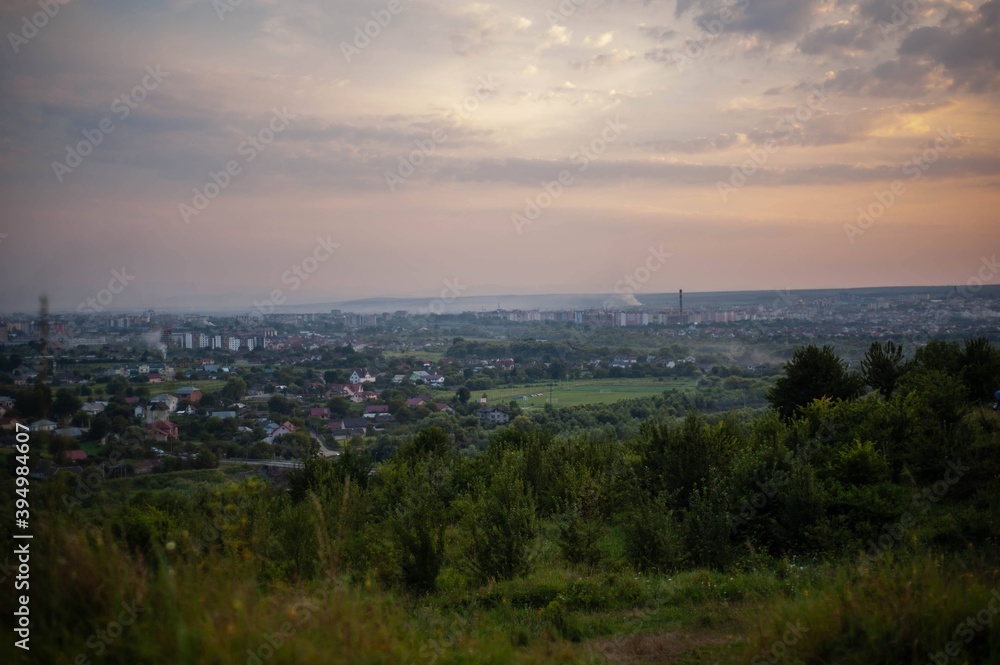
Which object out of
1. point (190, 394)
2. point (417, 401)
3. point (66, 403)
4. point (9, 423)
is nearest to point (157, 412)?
point (190, 394)

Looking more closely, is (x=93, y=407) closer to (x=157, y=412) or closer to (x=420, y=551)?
(x=157, y=412)

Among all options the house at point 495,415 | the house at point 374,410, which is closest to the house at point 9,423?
the house at point 374,410

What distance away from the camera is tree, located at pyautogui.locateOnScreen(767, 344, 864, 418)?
19906 mm

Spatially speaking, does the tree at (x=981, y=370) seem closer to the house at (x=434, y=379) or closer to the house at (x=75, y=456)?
the house at (x=75, y=456)

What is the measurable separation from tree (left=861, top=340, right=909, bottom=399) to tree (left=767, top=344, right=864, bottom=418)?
0.75 meters

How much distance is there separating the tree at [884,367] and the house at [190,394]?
94.3 ft

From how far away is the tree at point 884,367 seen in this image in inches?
804

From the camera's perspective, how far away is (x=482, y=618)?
24.2ft

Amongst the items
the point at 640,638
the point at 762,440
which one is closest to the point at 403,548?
the point at 640,638

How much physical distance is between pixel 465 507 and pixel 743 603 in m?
7.70

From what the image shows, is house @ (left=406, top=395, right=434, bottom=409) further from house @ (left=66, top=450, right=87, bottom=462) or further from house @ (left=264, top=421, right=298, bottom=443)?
house @ (left=66, top=450, right=87, bottom=462)

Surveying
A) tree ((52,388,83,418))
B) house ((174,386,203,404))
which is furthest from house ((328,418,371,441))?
tree ((52,388,83,418))

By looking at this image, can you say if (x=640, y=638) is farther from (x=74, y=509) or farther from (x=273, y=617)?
(x=74, y=509)

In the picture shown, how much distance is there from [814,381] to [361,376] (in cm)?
4582
